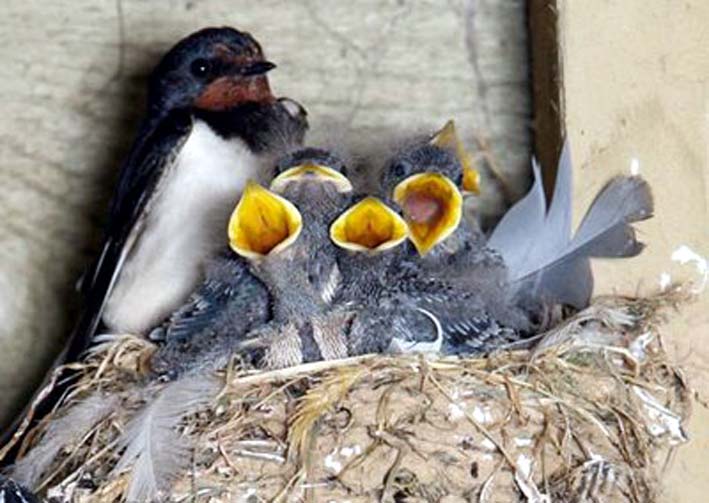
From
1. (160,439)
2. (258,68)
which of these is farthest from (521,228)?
(160,439)

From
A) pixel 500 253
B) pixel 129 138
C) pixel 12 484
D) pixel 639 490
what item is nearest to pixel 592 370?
pixel 639 490

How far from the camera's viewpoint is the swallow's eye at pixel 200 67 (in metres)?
2.06

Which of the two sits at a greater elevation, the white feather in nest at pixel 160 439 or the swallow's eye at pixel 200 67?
the swallow's eye at pixel 200 67

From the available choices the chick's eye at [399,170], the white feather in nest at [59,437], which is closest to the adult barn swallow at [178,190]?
the chick's eye at [399,170]

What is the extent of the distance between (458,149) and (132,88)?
0.41 metres

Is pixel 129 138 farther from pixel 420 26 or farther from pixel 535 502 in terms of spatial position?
pixel 535 502

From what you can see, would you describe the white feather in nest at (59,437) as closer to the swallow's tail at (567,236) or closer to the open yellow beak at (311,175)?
the open yellow beak at (311,175)

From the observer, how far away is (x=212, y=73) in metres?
2.09

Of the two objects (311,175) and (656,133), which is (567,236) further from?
(311,175)

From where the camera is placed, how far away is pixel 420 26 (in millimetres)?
2152

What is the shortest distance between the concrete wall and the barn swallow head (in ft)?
1.10

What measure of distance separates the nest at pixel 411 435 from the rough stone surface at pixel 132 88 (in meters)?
0.39

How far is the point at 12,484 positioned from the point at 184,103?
22.2 inches

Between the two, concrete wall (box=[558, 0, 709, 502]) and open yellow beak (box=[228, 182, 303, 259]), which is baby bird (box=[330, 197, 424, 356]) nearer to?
open yellow beak (box=[228, 182, 303, 259])
